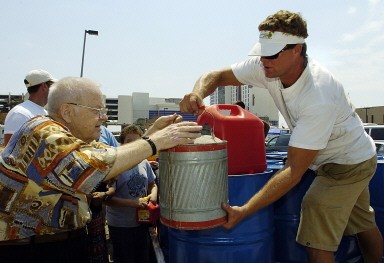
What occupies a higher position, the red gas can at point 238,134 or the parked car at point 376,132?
the parked car at point 376,132

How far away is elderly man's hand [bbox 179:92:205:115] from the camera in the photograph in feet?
7.73

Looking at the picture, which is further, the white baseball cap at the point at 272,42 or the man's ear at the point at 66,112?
the white baseball cap at the point at 272,42

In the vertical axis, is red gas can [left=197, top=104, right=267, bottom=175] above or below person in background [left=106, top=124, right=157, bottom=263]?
above

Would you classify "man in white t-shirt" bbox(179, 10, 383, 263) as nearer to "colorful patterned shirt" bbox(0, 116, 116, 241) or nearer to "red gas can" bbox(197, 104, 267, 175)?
"red gas can" bbox(197, 104, 267, 175)

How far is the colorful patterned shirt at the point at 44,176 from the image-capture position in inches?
67.9

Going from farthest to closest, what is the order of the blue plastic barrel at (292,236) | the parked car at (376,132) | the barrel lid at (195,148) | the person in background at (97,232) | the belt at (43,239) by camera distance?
the parked car at (376,132)
the person in background at (97,232)
the blue plastic barrel at (292,236)
the belt at (43,239)
the barrel lid at (195,148)

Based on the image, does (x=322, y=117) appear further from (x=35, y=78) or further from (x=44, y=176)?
(x=35, y=78)

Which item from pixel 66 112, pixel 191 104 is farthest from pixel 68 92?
pixel 191 104

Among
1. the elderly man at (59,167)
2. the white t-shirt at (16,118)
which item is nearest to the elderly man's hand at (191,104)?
the elderly man at (59,167)

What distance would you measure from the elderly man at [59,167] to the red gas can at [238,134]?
51 centimetres

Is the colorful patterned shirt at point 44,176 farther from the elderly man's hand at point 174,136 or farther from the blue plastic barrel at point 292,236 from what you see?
the blue plastic barrel at point 292,236

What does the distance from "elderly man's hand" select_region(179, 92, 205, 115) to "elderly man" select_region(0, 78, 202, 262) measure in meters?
0.41

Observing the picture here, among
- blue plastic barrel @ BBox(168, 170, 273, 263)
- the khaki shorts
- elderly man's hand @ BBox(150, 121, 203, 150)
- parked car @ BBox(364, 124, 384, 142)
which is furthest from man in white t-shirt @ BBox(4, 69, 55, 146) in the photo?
parked car @ BBox(364, 124, 384, 142)

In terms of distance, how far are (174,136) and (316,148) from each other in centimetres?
79
